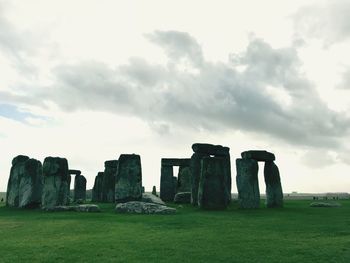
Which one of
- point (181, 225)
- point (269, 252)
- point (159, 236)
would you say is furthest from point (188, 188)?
point (269, 252)

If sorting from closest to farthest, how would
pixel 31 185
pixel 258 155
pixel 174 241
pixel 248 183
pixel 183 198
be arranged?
1. pixel 174 241
2. pixel 248 183
3. pixel 258 155
4. pixel 31 185
5. pixel 183 198

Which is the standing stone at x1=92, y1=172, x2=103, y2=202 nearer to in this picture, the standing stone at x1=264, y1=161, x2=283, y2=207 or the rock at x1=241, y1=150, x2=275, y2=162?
the rock at x1=241, y1=150, x2=275, y2=162

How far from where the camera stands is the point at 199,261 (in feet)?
23.5

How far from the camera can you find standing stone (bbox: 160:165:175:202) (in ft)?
90.8

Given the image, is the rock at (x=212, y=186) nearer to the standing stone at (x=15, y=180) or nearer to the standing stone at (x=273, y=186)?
the standing stone at (x=273, y=186)

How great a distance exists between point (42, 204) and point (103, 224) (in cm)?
793

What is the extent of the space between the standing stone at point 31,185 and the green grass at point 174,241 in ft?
24.2

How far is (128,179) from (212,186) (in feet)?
15.8

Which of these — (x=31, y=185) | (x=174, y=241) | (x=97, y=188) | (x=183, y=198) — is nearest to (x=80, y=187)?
(x=97, y=188)

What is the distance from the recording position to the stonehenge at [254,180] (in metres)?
19.2

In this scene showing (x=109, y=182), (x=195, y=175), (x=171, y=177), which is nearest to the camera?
(x=195, y=175)

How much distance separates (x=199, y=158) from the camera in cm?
2206

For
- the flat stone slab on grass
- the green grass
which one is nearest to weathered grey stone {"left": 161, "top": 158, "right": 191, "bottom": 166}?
the flat stone slab on grass

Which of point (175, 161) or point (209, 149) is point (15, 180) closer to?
point (209, 149)
